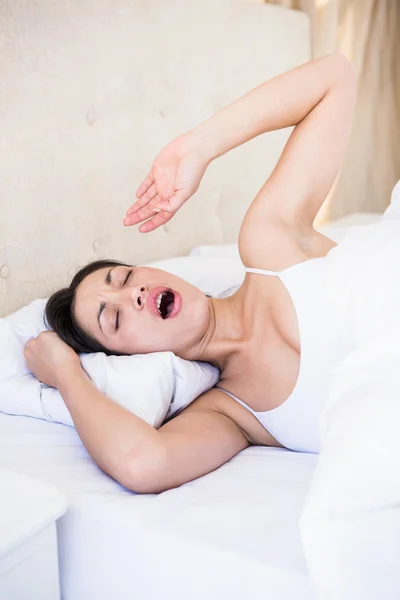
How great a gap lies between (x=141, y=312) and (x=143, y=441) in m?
0.32

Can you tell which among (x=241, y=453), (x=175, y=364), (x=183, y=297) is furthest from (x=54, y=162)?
(x=241, y=453)

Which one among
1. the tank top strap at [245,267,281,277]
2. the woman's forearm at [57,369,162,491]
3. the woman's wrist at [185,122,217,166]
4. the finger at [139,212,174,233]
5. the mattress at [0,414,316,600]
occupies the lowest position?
the mattress at [0,414,316,600]

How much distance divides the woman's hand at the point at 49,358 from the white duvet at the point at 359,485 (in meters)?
0.60

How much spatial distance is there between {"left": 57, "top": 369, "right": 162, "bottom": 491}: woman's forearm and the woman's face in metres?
0.15

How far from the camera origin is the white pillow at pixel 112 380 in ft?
4.41

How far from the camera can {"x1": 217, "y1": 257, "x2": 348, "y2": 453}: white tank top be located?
1.32 meters

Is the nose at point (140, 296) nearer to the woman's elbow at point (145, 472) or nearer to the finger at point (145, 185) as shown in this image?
the finger at point (145, 185)

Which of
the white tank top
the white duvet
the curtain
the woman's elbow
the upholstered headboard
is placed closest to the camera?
the white duvet

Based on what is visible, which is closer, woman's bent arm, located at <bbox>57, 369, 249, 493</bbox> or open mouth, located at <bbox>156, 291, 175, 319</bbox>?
woman's bent arm, located at <bbox>57, 369, 249, 493</bbox>

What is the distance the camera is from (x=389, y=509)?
2.73ft

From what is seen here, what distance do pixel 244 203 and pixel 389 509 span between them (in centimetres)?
170

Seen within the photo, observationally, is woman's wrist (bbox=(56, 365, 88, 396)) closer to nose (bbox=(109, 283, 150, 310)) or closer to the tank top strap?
nose (bbox=(109, 283, 150, 310))

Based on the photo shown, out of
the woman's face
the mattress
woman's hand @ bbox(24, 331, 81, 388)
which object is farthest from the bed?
the woman's face

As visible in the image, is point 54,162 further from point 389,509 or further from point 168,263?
point 389,509
